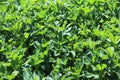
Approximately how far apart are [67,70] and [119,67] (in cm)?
38

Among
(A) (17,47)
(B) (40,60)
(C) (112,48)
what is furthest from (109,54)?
(A) (17,47)

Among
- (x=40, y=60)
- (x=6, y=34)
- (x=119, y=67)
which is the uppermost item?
(x=6, y=34)

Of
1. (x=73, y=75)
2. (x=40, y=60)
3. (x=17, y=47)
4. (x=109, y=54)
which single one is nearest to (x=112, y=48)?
(x=109, y=54)

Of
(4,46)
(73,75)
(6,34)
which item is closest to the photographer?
(73,75)

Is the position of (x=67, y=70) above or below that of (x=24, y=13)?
below

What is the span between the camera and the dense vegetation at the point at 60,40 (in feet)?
7.08

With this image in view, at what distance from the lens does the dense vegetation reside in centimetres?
216

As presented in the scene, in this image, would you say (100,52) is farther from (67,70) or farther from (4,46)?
(4,46)

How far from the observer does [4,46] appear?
2.34 m

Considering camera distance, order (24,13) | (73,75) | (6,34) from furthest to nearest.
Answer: (24,13) < (6,34) < (73,75)

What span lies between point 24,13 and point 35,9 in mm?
148

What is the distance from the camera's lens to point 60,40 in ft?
7.80

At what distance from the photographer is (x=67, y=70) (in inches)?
84.3

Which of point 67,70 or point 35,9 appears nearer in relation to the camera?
point 67,70
